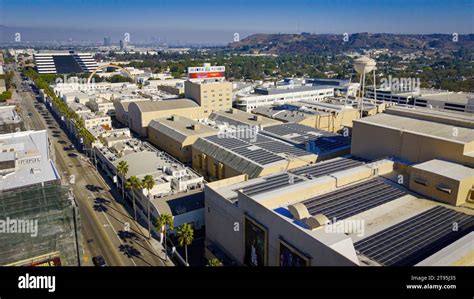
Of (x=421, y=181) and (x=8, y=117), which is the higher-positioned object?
(x=8, y=117)

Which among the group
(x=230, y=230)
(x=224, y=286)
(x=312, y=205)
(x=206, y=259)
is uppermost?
(x=224, y=286)

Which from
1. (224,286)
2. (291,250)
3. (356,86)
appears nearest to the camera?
(224,286)

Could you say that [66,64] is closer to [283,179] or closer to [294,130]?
[294,130]

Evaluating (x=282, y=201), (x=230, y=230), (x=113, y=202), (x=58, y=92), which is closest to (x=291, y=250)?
(x=282, y=201)

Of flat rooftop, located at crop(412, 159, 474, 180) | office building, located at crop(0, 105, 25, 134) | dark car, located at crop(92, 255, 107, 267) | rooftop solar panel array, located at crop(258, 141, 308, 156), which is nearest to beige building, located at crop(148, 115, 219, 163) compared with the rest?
rooftop solar panel array, located at crop(258, 141, 308, 156)

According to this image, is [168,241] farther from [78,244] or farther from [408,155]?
[408,155]

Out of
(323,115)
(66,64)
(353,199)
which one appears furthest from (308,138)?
(66,64)
